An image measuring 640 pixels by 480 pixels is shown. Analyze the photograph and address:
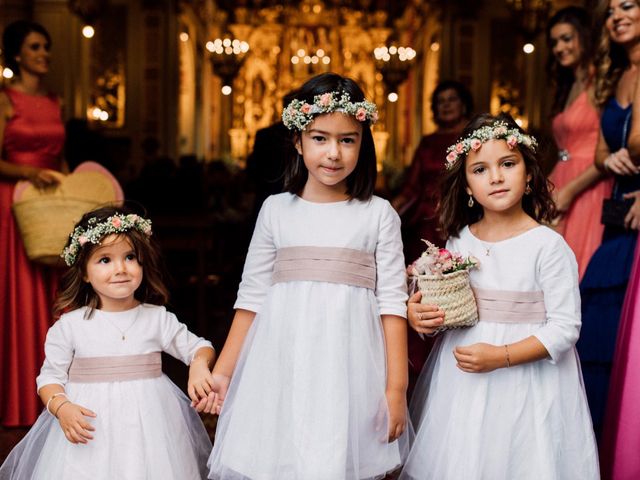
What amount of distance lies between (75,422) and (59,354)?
298 millimetres

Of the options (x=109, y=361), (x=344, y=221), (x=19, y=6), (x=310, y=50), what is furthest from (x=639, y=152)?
(x=310, y=50)

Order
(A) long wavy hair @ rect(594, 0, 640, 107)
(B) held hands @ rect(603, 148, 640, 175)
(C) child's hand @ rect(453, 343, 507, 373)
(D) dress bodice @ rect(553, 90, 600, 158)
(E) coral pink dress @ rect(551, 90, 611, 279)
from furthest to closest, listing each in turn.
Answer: (D) dress bodice @ rect(553, 90, 600, 158) → (E) coral pink dress @ rect(551, 90, 611, 279) → (A) long wavy hair @ rect(594, 0, 640, 107) → (B) held hands @ rect(603, 148, 640, 175) → (C) child's hand @ rect(453, 343, 507, 373)

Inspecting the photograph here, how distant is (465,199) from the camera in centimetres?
293

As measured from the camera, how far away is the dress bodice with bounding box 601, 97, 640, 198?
11.6 ft

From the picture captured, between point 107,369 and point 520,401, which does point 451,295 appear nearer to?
point 520,401

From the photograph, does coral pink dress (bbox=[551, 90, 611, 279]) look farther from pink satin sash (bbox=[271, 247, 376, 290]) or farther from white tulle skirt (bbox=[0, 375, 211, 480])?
white tulle skirt (bbox=[0, 375, 211, 480])

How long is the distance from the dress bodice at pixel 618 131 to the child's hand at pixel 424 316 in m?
1.39

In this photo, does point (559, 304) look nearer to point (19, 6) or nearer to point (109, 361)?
point (109, 361)

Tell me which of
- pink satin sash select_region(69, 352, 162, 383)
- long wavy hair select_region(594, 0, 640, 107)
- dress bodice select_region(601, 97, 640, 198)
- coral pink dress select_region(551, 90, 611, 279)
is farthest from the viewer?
coral pink dress select_region(551, 90, 611, 279)

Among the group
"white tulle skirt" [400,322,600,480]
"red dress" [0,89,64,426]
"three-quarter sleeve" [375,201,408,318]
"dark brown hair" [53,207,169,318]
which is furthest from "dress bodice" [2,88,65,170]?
"white tulle skirt" [400,322,600,480]

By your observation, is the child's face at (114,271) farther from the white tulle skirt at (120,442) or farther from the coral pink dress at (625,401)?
the coral pink dress at (625,401)

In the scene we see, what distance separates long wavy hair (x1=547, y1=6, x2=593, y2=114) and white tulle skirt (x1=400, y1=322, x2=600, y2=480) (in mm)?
2074

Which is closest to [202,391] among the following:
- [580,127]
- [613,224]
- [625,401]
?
[625,401]

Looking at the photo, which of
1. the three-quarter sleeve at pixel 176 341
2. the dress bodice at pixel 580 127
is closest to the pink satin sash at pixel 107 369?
the three-quarter sleeve at pixel 176 341
